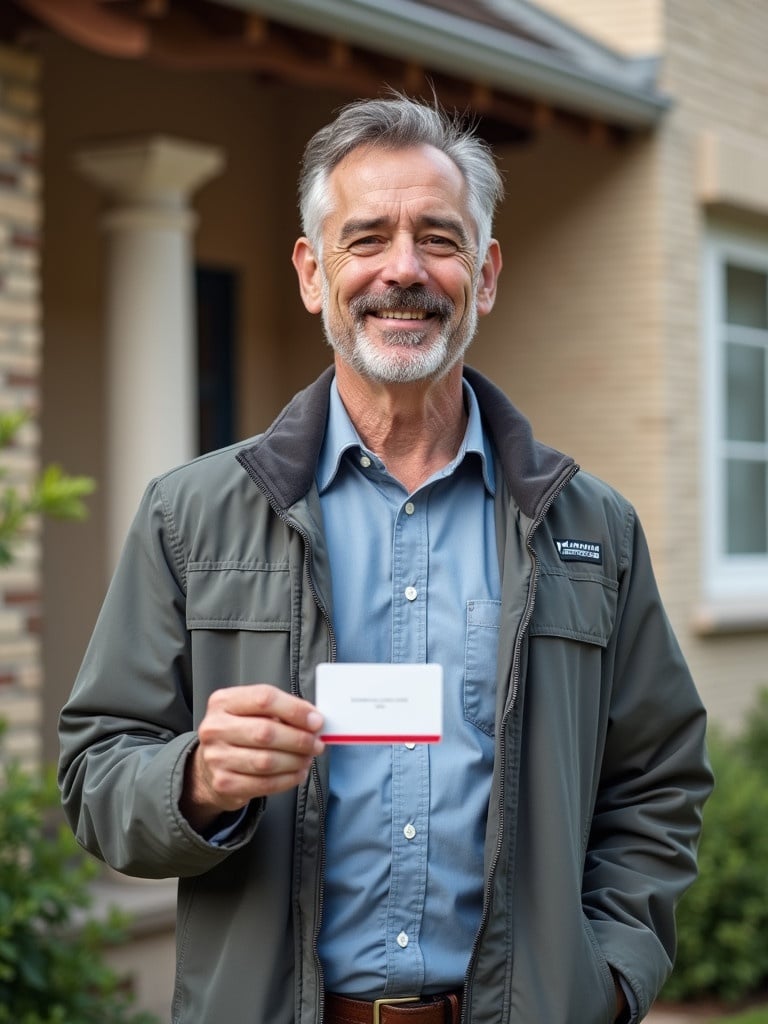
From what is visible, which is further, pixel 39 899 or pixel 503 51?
pixel 503 51

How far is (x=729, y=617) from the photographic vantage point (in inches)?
349

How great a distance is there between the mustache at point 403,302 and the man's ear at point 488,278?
0.20m

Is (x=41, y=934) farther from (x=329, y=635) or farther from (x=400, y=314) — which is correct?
(x=400, y=314)

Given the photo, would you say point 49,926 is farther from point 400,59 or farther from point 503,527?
point 400,59

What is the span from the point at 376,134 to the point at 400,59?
13.6 feet

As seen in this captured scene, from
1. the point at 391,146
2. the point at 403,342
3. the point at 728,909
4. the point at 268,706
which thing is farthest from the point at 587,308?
the point at 268,706

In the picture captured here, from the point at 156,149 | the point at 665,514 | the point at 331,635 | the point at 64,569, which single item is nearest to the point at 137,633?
the point at 331,635

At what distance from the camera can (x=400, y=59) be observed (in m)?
6.80

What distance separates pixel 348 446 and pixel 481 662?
0.45m

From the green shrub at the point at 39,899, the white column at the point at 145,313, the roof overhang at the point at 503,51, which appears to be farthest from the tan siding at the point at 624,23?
the green shrub at the point at 39,899

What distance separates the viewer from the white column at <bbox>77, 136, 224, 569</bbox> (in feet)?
22.3

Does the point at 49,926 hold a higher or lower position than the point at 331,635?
lower

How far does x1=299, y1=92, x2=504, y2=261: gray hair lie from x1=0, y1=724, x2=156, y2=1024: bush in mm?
2255

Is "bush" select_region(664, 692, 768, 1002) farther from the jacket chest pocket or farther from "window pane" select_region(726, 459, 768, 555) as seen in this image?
the jacket chest pocket
